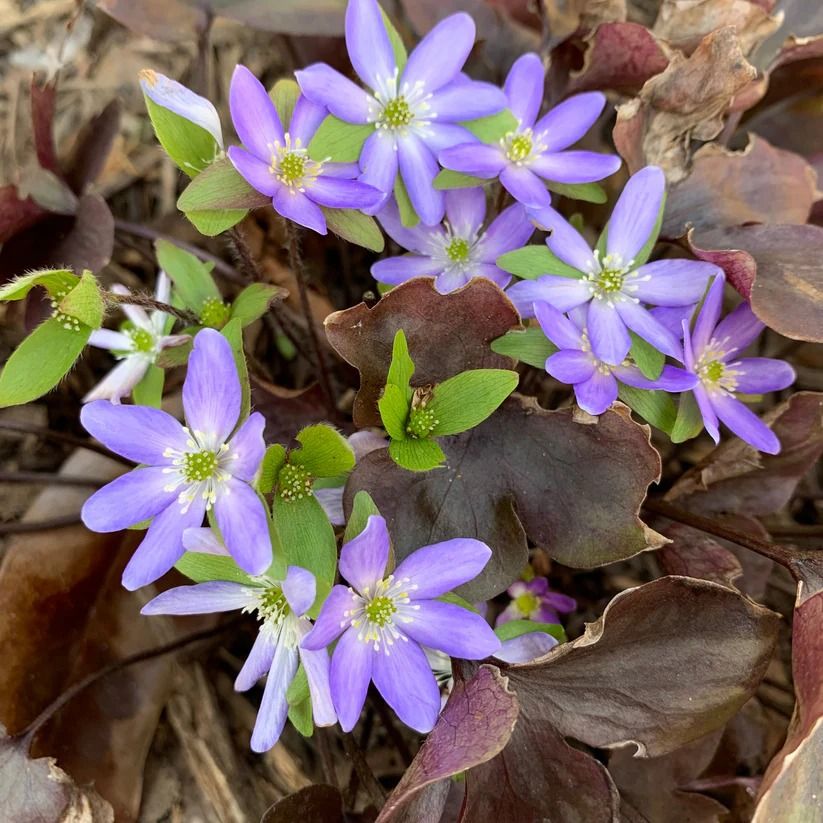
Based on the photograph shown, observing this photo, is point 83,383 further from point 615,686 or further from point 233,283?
point 615,686

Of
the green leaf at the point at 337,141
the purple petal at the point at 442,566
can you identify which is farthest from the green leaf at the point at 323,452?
the green leaf at the point at 337,141

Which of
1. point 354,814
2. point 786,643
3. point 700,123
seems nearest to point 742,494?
point 786,643

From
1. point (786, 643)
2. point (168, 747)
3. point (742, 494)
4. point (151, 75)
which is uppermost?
point (151, 75)

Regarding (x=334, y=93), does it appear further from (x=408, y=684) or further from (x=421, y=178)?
(x=408, y=684)

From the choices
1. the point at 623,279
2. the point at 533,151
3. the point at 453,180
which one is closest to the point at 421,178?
the point at 453,180

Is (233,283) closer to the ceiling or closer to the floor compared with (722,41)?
closer to the floor

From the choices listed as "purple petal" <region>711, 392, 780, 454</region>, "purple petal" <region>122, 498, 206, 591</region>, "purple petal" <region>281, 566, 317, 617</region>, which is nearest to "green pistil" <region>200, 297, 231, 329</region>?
"purple petal" <region>122, 498, 206, 591</region>
